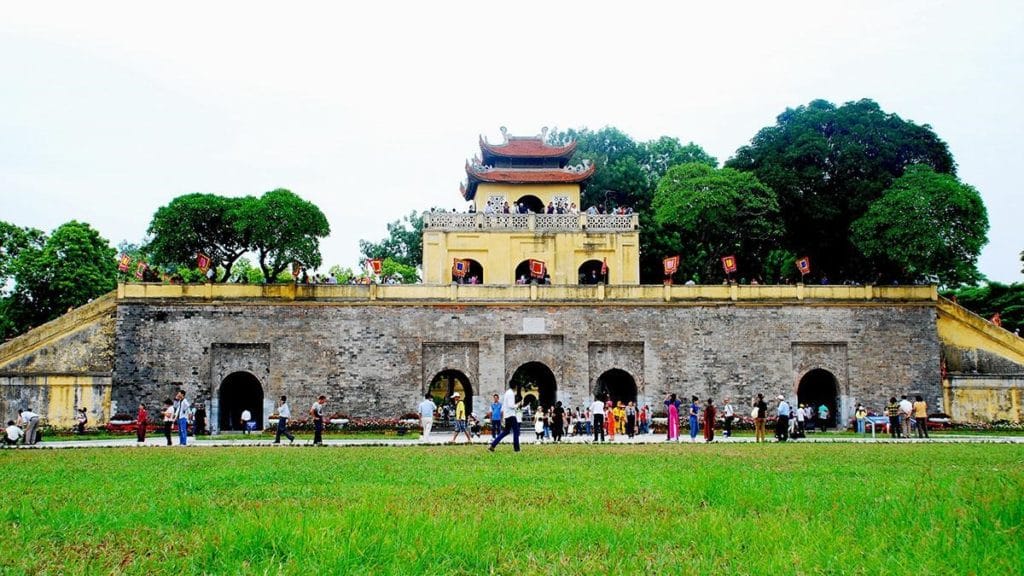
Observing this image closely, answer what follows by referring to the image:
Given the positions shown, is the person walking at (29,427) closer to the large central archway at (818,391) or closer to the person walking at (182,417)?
the person walking at (182,417)

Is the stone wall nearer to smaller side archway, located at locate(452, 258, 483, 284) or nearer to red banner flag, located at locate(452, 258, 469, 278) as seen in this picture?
red banner flag, located at locate(452, 258, 469, 278)

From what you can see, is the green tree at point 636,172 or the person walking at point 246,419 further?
the green tree at point 636,172

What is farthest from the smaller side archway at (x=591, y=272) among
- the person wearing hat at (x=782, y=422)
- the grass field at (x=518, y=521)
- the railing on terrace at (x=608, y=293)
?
the grass field at (x=518, y=521)

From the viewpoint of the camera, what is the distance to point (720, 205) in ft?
128

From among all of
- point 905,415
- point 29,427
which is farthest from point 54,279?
point 905,415

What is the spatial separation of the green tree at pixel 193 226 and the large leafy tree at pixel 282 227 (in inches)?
31.0

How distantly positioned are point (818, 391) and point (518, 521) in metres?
33.1

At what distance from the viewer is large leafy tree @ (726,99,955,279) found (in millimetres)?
38969

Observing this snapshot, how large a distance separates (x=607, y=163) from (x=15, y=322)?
31.9 meters

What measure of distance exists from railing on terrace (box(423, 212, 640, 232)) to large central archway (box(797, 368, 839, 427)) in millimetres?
9306

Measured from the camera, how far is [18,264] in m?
42.5

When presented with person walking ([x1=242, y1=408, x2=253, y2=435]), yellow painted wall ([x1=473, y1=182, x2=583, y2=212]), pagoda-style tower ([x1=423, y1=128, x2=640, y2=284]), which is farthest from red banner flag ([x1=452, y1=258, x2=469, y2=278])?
person walking ([x1=242, y1=408, x2=253, y2=435])

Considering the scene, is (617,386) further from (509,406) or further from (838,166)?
(509,406)

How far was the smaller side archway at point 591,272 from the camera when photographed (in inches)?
1569
